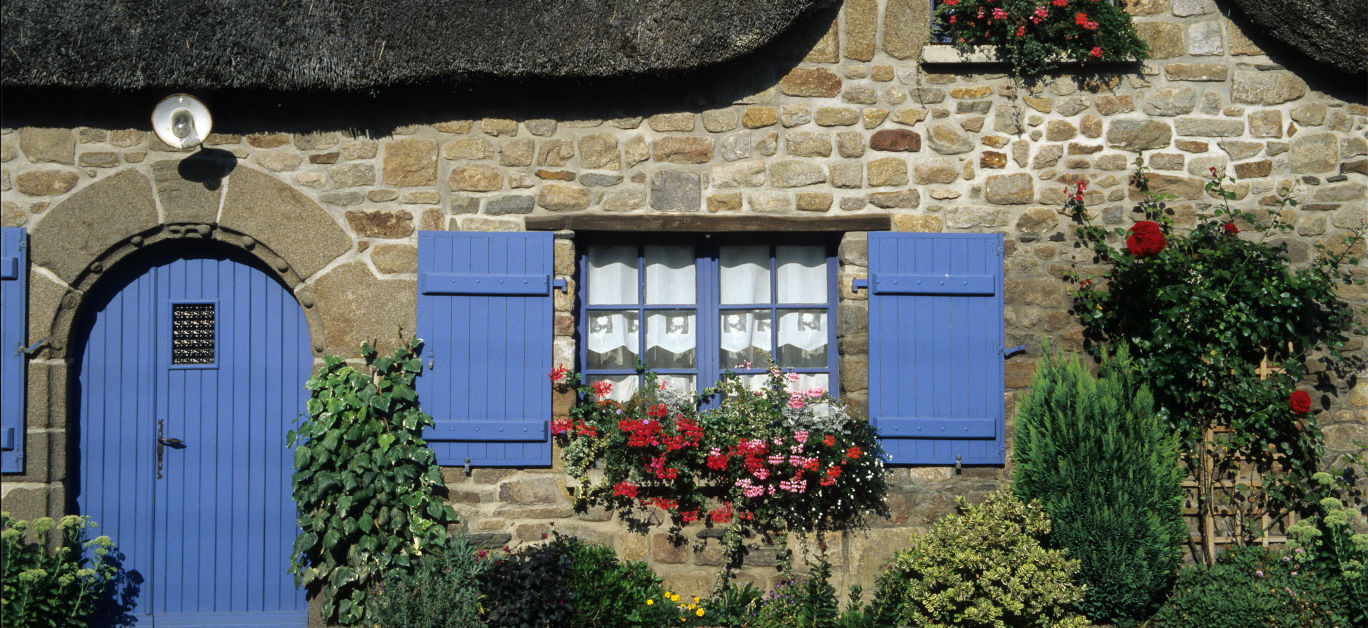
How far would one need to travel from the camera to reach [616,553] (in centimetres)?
507

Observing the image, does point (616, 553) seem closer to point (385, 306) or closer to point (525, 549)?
point (525, 549)

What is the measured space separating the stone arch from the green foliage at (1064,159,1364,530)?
12.2 ft

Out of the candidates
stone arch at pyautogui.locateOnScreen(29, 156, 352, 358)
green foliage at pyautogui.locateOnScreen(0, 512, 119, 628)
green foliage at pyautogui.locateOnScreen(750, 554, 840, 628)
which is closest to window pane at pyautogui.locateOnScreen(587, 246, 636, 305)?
stone arch at pyautogui.locateOnScreen(29, 156, 352, 358)

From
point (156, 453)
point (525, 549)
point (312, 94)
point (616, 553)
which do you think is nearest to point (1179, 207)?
point (616, 553)

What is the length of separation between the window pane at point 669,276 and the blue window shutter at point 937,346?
92 cm

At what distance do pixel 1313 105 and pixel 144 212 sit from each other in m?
5.68

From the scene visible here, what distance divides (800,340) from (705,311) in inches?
19.9

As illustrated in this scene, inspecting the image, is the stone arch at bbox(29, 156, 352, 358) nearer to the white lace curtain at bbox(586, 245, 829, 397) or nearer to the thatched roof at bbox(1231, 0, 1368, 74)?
the white lace curtain at bbox(586, 245, 829, 397)

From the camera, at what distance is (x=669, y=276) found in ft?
17.7

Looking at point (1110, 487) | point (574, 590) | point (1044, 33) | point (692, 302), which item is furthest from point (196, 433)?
point (1044, 33)

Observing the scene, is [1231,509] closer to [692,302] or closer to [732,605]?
[732,605]

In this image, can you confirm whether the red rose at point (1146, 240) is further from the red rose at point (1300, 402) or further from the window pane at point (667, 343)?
the window pane at point (667, 343)

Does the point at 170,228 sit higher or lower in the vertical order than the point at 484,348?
higher

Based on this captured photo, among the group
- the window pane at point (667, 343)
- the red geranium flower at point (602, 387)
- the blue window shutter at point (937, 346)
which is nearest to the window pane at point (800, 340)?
the blue window shutter at point (937, 346)
